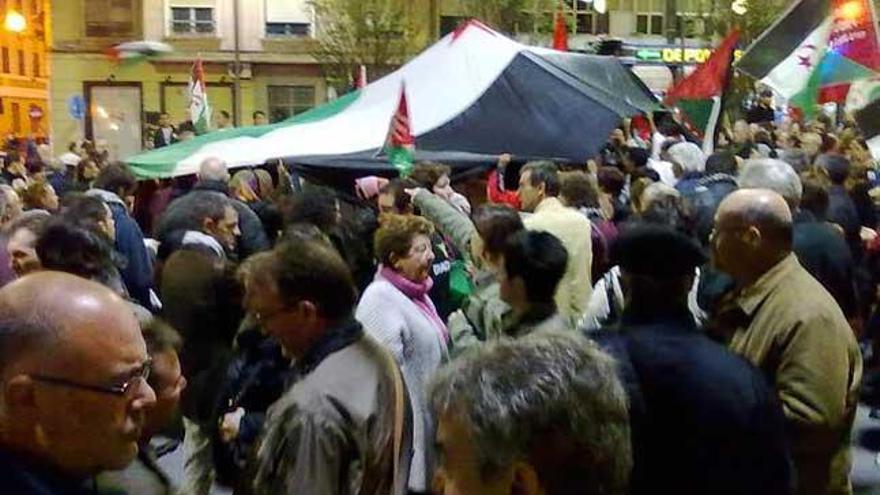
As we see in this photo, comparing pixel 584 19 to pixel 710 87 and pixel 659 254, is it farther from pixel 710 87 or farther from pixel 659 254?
pixel 659 254

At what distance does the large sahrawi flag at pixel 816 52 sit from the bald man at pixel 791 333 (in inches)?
209

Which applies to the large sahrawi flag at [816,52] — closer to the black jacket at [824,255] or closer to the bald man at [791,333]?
the black jacket at [824,255]

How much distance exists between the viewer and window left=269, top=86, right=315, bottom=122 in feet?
143

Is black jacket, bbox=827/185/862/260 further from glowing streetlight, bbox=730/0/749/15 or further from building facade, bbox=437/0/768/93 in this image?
glowing streetlight, bbox=730/0/749/15

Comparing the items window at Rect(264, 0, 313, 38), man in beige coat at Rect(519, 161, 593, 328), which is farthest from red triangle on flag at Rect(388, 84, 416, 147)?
window at Rect(264, 0, 313, 38)

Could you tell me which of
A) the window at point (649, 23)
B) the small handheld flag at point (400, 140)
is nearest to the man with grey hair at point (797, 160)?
the small handheld flag at point (400, 140)

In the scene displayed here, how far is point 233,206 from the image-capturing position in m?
8.50

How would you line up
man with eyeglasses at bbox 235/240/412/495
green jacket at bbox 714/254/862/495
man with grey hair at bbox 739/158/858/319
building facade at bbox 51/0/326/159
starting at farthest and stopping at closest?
building facade at bbox 51/0/326/159 → man with grey hair at bbox 739/158/858/319 → green jacket at bbox 714/254/862/495 → man with eyeglasses at bbox 235/240/412/495

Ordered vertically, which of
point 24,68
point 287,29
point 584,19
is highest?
point 584,19

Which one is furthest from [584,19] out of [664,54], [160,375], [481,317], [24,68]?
[160,375]

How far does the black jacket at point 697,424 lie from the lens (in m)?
3.62

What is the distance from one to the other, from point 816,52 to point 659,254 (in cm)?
663

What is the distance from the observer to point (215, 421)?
489 cm

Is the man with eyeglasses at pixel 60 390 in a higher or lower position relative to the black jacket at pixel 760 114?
higher
